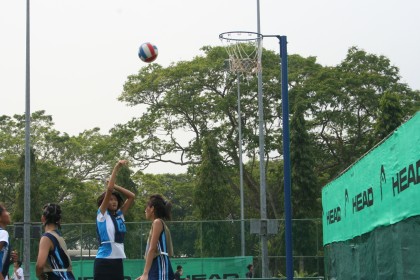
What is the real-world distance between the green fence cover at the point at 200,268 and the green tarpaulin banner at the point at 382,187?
53.7ft

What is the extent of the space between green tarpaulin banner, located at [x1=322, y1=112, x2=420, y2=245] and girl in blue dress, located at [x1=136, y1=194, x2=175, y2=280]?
2.79 metres

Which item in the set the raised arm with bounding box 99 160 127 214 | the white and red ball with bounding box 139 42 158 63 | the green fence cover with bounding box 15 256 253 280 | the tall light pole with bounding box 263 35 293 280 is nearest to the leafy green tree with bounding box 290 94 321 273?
the green fence cover with bounding box 15 256 253 280

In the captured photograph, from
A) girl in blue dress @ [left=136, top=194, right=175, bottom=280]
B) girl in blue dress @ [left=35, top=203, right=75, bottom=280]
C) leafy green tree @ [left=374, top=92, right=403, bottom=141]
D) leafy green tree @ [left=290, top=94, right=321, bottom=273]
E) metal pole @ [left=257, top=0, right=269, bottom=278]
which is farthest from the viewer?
leafy green tree @ [left=290, top=94, right=321, bottom=273]

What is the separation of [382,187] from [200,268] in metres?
22.0

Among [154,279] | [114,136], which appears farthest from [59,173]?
[154,279]

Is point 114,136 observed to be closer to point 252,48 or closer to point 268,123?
point 268,123

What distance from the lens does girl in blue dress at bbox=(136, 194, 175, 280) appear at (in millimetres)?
9969

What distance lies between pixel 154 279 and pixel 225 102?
135 feet

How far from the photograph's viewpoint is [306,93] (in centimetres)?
5084

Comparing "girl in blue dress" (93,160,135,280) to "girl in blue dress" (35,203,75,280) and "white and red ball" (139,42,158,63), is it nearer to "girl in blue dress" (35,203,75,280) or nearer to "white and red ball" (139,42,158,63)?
"girl in blue dress" (35,203,75,280)

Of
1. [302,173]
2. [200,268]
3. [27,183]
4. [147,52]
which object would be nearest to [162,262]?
[147,52]

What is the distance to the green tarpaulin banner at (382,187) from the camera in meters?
10.5

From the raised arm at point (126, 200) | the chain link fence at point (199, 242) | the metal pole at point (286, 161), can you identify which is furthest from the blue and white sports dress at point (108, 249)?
the chain link fence at point (199, 242)

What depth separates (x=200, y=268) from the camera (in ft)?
111
